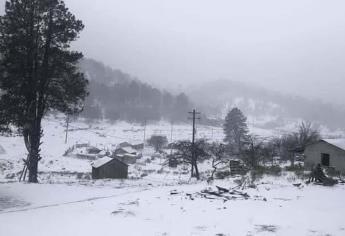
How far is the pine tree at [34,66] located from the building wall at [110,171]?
19017 mm

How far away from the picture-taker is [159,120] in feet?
440

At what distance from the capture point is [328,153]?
3011 cm

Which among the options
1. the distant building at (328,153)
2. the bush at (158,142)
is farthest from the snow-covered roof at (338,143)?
the bush at (158,142)

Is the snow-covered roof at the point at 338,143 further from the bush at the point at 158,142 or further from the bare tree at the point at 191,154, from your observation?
the bush at the point at 158,142

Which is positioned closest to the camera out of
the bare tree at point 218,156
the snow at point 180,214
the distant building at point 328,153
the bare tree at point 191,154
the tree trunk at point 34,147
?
the snow at point 180,214

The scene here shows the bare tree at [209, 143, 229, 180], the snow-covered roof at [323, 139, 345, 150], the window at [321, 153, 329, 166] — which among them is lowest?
the bare tree at [209, 143, 229, 180]

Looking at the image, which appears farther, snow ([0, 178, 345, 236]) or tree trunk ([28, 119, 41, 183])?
tree trunk ([28, 119, 41, 183])

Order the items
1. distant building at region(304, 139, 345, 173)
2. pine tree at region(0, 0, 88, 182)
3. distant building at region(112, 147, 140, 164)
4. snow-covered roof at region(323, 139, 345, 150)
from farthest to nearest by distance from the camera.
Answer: distant building at region(112, 147, 140, 164) < snow-covered roof at region(323, 139, 345, 150) < distant building at region(304, 139, 345, 173) < pine tree at region(0, 0, 88, 182)

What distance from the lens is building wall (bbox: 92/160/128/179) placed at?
132ft

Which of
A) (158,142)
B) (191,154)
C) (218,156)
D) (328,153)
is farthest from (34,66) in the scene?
(158,142)

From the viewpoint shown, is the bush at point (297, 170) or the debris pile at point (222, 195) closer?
the debris pile at point (222, 195)

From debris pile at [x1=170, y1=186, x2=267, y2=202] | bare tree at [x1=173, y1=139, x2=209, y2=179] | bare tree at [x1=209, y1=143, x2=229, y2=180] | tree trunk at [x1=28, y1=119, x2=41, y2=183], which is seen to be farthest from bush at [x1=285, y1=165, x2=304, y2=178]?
tree trunk at [x1=28, y1=119, x2=41, y2=183]

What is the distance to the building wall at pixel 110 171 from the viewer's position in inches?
1586

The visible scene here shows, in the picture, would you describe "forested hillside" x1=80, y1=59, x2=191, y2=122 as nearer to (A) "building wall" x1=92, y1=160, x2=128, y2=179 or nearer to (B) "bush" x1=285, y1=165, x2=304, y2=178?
(A) "building wall" x1=92, y1=160, x2=128, y2=179
